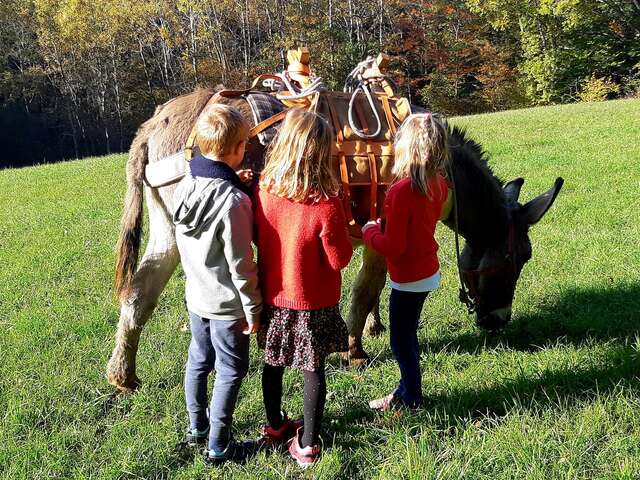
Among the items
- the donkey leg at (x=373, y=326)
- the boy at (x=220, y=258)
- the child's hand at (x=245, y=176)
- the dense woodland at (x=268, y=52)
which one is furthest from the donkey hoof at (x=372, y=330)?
the dense woodland at (x=268, y=52)

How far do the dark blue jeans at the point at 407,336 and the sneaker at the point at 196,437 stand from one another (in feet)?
3.99

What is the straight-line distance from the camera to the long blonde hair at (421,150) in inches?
108

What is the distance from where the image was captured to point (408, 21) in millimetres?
36312

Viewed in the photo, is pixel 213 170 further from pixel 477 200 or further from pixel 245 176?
pixel 477 200

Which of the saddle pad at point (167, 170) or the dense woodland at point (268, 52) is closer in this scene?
the saddle pad at point (167, 170)

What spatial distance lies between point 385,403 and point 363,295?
0.88 metres

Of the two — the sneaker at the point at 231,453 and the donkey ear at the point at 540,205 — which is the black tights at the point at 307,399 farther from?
the donkey ear at the point at 540,205

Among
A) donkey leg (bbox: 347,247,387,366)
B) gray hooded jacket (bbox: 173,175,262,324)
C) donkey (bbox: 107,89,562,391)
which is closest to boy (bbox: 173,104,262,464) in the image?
gray hooded jacket (bbox: 173,175,262,324)

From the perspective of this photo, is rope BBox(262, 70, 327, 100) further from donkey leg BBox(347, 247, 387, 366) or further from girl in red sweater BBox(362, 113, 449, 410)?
donkey leg BBox(347, 247, 387, 366)

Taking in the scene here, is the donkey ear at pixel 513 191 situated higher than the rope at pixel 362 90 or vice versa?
the rope at pixel 362 90

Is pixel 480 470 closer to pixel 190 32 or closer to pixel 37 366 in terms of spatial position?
pixel 37 366

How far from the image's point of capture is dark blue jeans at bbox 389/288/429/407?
3.05 metres

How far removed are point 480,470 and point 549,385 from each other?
104 centimetres

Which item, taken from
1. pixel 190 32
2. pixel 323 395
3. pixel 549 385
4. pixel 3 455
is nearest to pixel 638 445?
pixel 549 385
